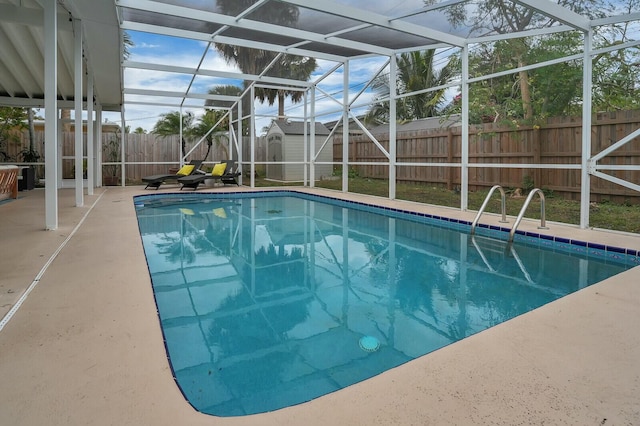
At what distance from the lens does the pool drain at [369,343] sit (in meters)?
2.55

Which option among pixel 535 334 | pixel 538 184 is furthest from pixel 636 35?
pixel 535 334

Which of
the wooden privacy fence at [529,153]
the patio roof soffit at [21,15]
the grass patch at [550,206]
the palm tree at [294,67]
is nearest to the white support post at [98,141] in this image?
the palm tree at [294,67]

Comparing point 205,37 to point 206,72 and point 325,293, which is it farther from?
point 325,293

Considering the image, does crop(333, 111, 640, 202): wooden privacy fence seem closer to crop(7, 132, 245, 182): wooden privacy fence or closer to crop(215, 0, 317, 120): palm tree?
crop(215, 0, 317, 120): palm tree

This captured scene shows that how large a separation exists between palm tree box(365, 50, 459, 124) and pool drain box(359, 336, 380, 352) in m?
Answer: 15.7

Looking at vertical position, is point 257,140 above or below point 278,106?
below

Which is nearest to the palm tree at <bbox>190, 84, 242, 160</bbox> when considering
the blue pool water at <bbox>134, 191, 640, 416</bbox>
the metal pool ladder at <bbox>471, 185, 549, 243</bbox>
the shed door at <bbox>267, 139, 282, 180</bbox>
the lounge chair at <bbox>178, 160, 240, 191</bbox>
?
the shed door at <bbox>267, 139, 282, 180</bbox>

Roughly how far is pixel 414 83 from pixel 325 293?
1719 cm

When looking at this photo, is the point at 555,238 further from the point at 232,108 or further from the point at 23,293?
the point at 232,108

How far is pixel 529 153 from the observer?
9.27 m

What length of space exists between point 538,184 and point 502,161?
3.66 feet

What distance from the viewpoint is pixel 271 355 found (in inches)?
97.2

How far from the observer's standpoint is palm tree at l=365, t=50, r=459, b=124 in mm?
18516

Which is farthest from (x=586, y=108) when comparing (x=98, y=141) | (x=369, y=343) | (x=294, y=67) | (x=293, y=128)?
(x=98, y=141)
